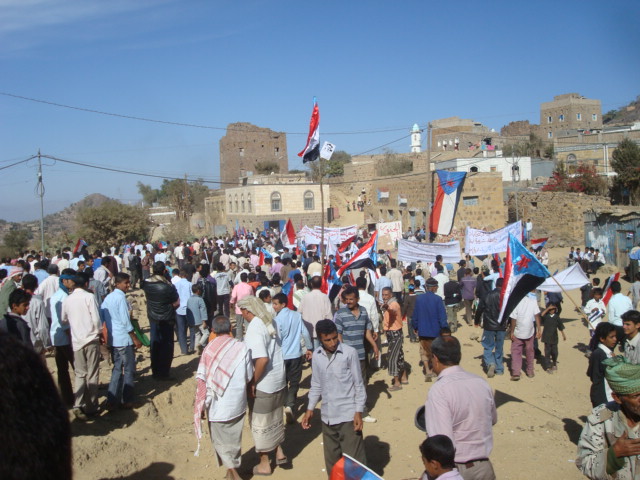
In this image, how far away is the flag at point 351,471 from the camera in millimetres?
3043

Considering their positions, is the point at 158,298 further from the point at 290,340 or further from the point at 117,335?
the point at 290,340

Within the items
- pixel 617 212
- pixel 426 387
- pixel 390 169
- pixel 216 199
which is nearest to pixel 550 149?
pixel 390 169

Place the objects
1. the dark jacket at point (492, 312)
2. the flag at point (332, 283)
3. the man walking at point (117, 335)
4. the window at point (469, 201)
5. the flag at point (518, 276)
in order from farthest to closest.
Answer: the window at point (469, 201)
the flag at point (332, 283)
the dark jacket at point (492, 312)
the man walking at point (117, 335)
the flag at point (518, 276)

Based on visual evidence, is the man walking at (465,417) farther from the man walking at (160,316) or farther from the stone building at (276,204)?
the stone building at (276,204)

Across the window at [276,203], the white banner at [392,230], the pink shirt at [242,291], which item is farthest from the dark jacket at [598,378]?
the window at [276,203]

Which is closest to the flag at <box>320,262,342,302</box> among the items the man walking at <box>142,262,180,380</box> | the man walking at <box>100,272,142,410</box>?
the man walking at <box>142,262,180,380</box>

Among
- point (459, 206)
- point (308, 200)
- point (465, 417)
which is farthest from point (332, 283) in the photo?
point (308, 200)

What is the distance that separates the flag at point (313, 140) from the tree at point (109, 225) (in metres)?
23.4

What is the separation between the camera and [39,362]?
1.26 metres

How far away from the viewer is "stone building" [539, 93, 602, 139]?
87.2 m

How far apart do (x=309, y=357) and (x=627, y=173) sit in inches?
1167

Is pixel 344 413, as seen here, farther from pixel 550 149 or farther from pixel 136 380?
pixel 550 149

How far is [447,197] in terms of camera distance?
15.6 m

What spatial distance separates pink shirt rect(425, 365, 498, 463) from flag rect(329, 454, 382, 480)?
2.36 ft
